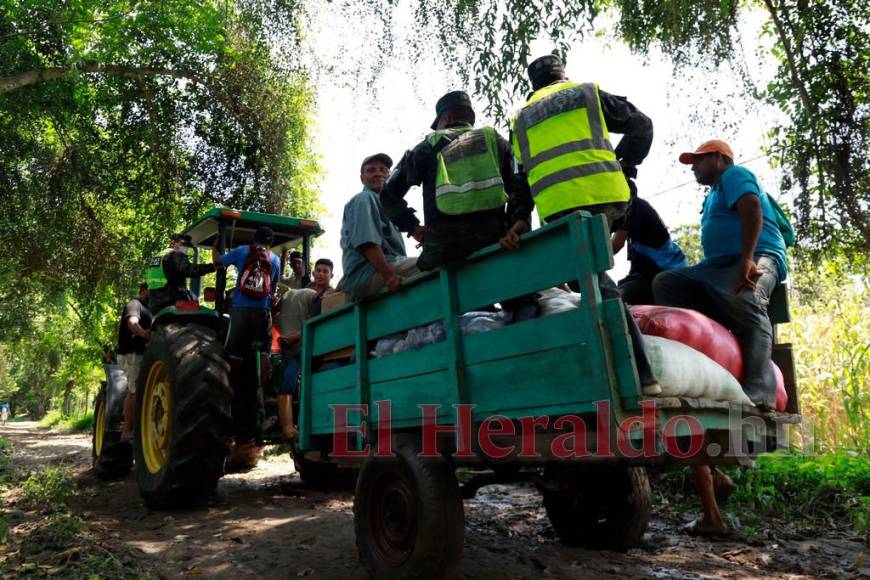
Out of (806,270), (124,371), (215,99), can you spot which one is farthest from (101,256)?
(806,270)

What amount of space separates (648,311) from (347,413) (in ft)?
5.73

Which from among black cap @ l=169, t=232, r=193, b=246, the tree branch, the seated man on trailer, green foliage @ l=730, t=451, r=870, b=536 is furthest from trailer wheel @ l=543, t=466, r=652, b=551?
the tree branch

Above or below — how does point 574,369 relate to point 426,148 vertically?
below

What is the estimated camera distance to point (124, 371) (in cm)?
733

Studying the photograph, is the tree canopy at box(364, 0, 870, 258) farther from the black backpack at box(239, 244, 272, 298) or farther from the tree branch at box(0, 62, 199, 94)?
the tree branch at box(0, 62, 199, 94)

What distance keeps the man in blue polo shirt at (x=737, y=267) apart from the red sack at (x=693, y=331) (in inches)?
5.0

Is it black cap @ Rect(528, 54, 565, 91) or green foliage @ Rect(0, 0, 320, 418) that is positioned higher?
green foliage @ Rect(0, 0, 320, 418)

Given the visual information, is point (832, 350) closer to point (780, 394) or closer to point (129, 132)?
point (780, 394)

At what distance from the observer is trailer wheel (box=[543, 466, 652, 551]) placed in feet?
12.4

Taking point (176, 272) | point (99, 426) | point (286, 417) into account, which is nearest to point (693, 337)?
point (286, 417)

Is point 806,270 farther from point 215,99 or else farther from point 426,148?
point 215,99

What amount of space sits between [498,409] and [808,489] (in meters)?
3.56

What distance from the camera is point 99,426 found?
7316 millimetres

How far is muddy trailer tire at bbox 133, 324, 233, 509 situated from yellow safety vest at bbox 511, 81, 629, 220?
322 centimetres
